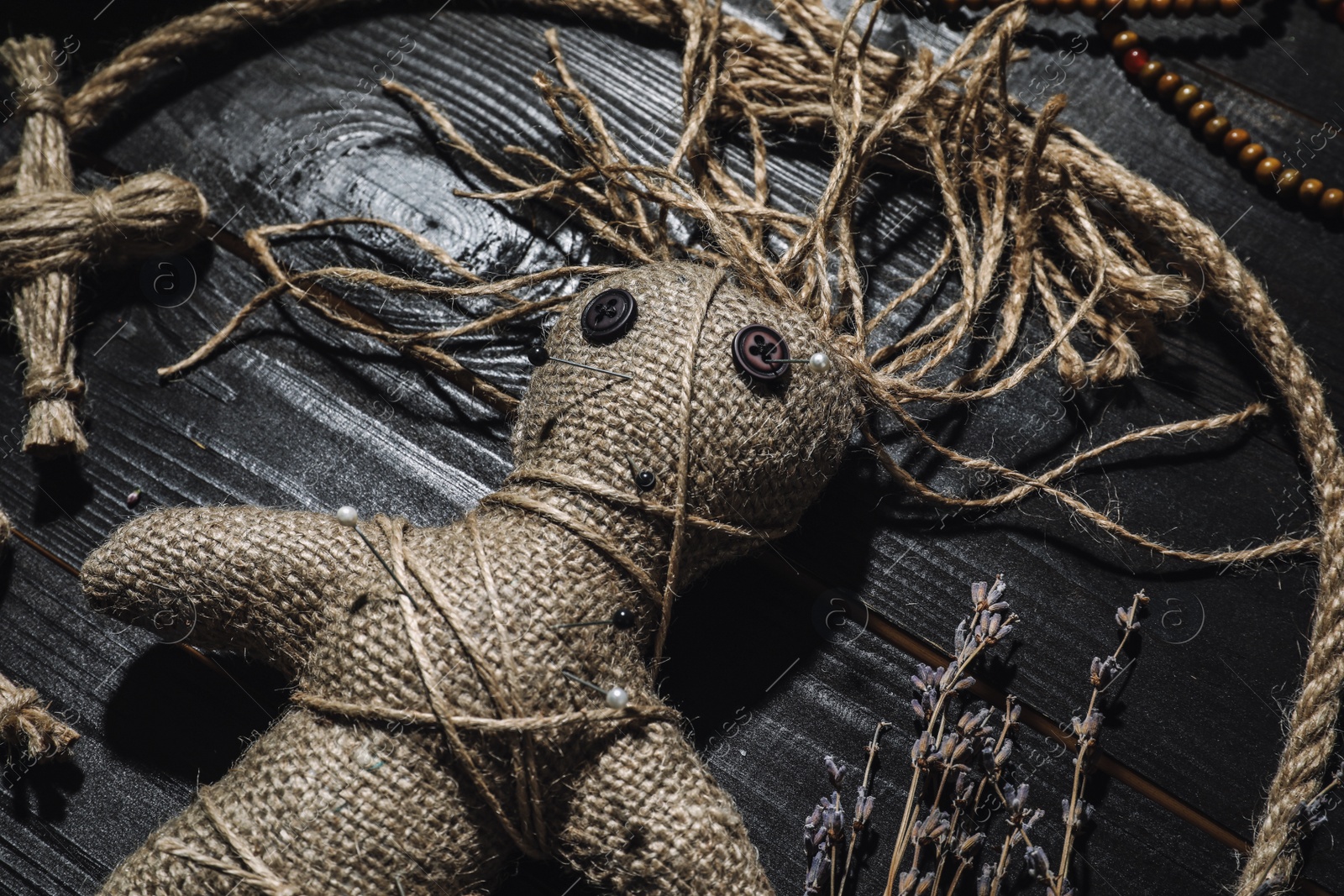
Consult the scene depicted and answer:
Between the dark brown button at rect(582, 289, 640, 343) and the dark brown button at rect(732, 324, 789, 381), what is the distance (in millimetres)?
100

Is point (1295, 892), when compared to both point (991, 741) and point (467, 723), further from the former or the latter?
point (467, 723)

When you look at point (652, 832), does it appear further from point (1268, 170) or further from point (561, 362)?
point (1268, 170)

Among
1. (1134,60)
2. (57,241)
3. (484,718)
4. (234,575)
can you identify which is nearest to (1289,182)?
(1134,60)

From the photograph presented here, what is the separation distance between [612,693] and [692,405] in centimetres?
25

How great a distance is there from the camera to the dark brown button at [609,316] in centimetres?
84

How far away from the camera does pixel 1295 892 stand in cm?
92

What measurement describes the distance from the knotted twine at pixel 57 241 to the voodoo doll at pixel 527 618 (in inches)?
10.1

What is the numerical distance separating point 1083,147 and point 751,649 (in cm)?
70

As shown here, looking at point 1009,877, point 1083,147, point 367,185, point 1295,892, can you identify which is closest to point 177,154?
point 367,185

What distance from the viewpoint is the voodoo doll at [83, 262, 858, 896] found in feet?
2.46

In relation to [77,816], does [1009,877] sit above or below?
above

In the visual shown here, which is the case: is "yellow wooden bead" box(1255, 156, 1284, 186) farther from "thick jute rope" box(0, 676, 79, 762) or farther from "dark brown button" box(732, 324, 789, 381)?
"thick jute rope" box(0, 676, 79, 762)

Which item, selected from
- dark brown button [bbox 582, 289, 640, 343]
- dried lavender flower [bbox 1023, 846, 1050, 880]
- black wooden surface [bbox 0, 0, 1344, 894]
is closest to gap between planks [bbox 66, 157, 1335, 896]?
black wooden surface [bbox 0, 0, 1344, 894]

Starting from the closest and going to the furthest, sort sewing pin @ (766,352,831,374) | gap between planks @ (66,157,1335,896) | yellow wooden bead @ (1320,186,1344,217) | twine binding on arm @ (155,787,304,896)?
twine binding on arm @ (155,787,304,896) < sewing pin @ (766,352,831,374) < gap between planks @ (66,157,1335,896) < yellow wooden bead @ (1320,186,1344,217)
